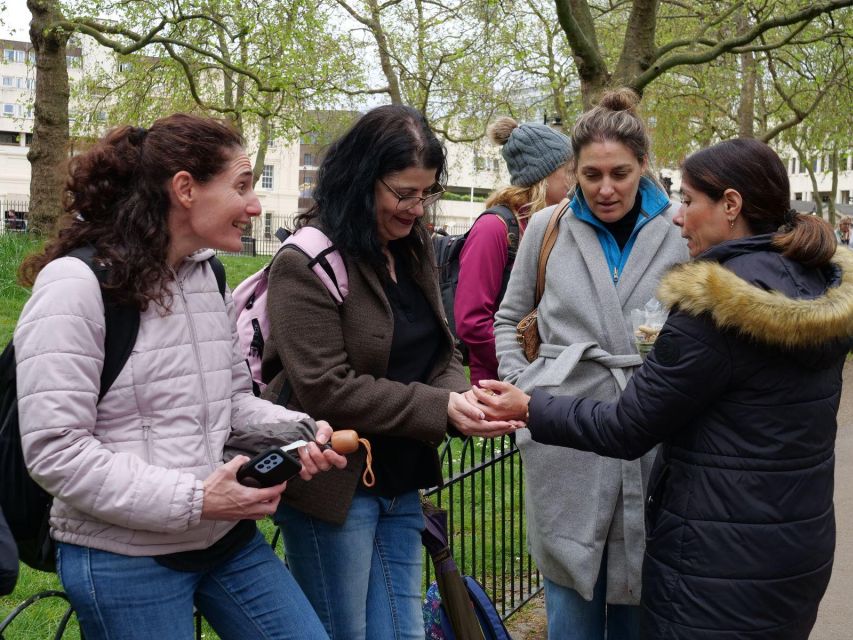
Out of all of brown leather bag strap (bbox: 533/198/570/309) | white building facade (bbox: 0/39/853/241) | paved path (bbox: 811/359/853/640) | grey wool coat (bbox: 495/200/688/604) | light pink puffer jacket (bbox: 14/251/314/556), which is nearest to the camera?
light pink puffer jacket (bbox: 14/251/314/556)

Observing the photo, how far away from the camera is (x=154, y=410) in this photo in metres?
2.16

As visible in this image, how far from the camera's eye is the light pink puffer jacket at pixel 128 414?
78.0 inches

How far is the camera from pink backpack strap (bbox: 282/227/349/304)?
2.55 meters

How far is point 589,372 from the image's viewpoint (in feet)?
9.93

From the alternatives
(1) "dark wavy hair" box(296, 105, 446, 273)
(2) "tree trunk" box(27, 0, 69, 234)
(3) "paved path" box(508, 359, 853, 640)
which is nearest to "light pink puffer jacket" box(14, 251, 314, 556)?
(1) "dark wavy hair" box(296, 105, 446, 273)

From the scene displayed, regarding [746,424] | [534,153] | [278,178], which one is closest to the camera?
[746,424]

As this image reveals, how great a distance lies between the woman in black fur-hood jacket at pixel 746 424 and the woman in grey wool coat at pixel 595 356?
412 millimetres

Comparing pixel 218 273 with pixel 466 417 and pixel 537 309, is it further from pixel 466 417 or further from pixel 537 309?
pixel 537 309

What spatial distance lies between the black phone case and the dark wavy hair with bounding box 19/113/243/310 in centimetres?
43

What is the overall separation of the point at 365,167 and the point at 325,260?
29 cm

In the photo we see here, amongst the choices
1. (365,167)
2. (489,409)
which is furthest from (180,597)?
(365,167)

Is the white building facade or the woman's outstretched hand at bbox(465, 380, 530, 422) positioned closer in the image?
the woman's outstretched hand at bbox(465, 380, 530, 422)

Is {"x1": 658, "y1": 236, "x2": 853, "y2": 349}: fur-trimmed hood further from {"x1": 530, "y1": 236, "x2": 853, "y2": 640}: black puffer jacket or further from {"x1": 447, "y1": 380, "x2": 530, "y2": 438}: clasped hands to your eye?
{"x1": 447, "y1": 380, "x2": 530, "y2": 438}: clasped hands

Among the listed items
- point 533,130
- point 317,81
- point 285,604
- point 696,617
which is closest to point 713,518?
point 696,617
